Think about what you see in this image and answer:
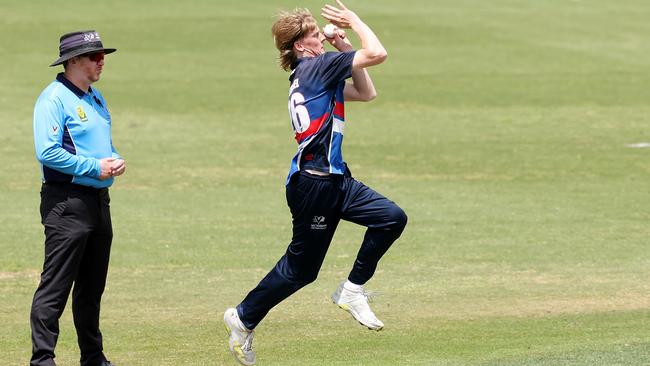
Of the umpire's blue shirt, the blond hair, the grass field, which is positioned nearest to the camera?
the umpire's blue shirt

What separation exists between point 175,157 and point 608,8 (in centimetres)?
2109

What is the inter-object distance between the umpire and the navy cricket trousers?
1.19 m

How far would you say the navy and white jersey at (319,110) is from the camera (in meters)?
8.21

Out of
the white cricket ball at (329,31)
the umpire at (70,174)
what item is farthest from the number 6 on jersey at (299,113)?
the umpire at (70,174)

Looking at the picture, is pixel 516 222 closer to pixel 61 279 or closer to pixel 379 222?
pixel 379 222

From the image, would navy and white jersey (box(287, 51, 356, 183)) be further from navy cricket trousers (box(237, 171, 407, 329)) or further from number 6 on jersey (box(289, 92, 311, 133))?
navy cricket trousers (box(237, 171, 407, 329))

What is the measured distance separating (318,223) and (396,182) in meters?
10.3

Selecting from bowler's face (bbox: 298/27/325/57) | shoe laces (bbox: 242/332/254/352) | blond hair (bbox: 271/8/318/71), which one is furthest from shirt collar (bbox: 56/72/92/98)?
shoe laces (bbox: 242/332/254/352)

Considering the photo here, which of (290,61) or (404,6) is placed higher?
(290,61)

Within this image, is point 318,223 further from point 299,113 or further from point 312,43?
point 312,43

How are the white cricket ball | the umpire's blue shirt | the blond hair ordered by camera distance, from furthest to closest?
1. the white cricket ball
2. the blond hair
3. the umpire's blue shirt

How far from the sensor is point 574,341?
9.84m

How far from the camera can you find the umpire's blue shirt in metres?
8.14

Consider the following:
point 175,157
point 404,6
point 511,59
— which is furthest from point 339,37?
point 404,6
